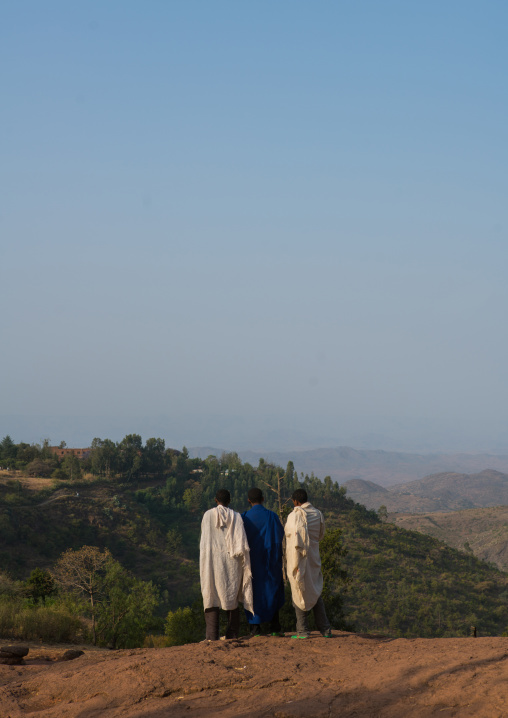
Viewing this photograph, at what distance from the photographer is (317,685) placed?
182 inches

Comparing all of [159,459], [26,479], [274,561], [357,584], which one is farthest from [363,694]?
[159,459]

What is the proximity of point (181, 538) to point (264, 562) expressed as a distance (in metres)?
37.2

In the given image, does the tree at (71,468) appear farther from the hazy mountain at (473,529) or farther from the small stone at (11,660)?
the small stone at (11,660)

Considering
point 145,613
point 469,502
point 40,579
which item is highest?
point 40,579

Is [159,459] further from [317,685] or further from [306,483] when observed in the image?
[317,685]

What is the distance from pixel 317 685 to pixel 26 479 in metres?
43.2

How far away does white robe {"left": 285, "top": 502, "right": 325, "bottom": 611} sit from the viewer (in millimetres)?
6691

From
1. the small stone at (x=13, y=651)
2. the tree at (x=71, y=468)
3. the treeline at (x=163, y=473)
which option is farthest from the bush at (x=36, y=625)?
the tree at (x=71, y=468)

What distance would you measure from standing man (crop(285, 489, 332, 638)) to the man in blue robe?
0.45ft

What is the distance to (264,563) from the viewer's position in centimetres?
675

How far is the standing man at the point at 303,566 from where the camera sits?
6.69m

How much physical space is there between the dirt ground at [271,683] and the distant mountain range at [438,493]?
13752cm

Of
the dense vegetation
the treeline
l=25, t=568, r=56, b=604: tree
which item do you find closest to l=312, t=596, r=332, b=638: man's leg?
l=25, t=568, r=56, b=604: tree

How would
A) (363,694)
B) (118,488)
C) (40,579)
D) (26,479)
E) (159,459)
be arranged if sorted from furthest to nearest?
1. (159,459)
2. (118,488)
3. (26,479)
4. (40,579)
5. (363,694)
